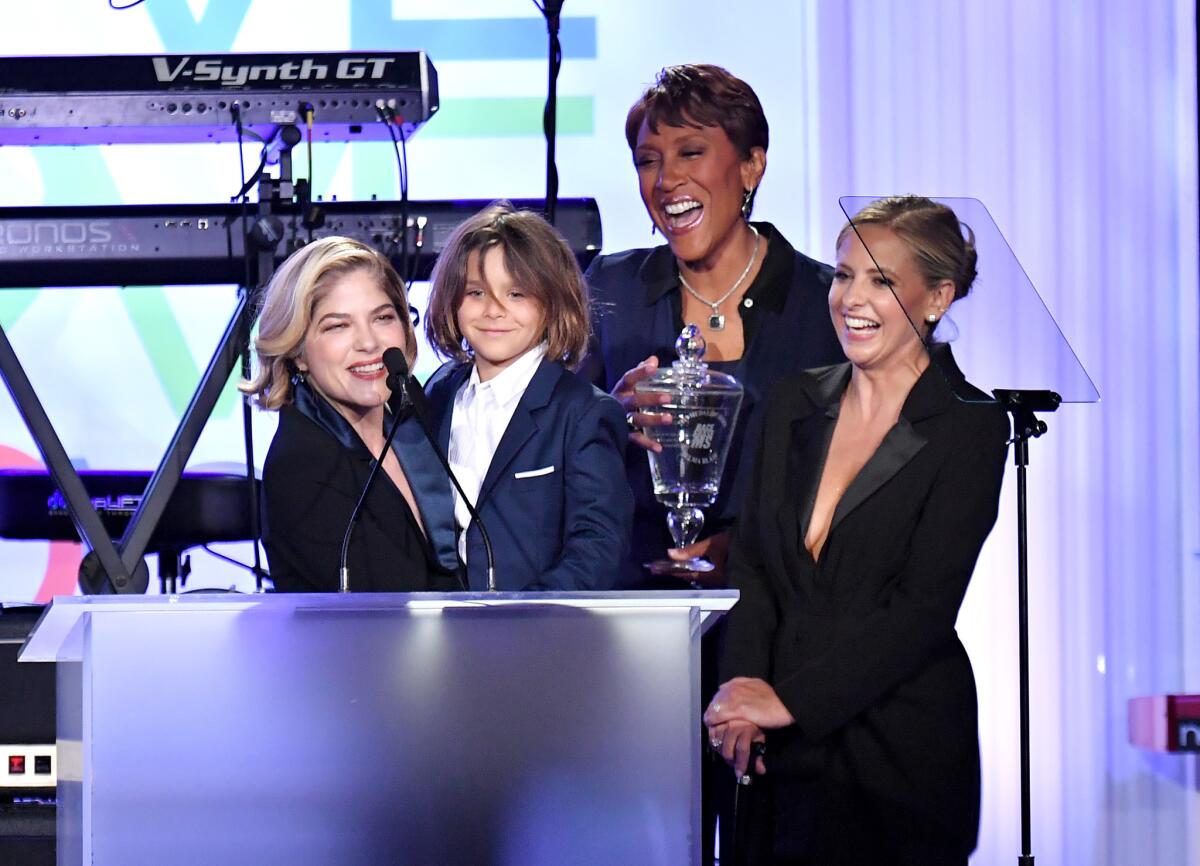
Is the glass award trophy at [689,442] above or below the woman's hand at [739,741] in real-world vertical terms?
above

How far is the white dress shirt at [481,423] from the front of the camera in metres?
2.55

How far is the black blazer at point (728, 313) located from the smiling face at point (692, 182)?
0.07 metres

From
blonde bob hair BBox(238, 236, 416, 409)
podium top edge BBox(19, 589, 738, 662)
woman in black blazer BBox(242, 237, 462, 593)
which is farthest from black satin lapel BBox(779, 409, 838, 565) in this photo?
podium top edge BBox(19, 589, 738, 662)

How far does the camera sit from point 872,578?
8.26 feet

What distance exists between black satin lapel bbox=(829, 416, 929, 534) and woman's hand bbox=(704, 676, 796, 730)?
0.93 feet

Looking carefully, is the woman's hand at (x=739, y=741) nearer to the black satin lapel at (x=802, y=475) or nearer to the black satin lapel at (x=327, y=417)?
the black satin lapel at (x=802, y=475)

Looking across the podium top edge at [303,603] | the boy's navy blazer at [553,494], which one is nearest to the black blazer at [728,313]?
the boy's navy blazer at [553,494]

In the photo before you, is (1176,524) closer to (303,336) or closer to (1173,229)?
(1173,229)

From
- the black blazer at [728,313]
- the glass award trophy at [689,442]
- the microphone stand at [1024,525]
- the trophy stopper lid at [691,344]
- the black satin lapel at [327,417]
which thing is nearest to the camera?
the microphone stand at [1024,525]

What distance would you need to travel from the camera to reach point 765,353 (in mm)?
3010

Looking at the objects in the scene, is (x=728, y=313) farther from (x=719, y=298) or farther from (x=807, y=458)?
(x=807, y=458)

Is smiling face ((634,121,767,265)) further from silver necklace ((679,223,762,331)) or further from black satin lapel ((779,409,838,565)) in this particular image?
black satin lapel ((779,409,838,565))

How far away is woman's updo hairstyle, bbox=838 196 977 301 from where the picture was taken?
8.51 feet

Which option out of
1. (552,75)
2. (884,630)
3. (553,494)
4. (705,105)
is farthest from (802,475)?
(552,75)
